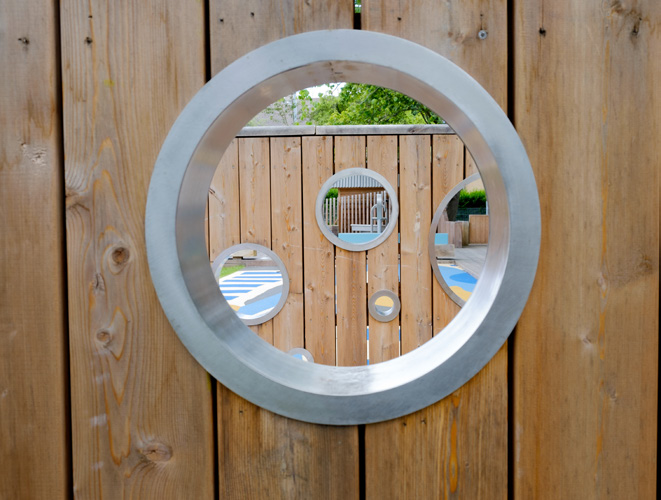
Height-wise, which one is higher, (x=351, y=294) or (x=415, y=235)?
(x=415, y=235)

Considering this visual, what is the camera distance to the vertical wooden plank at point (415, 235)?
3635mm

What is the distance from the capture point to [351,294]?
12.2 ft

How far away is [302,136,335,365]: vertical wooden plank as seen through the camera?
11.9 feet

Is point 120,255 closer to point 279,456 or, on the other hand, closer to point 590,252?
point 279,456

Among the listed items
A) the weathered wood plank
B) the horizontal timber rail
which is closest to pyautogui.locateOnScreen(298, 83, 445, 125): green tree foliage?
the horizontal timber rail

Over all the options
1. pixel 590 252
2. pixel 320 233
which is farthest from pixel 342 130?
pixel 590 252

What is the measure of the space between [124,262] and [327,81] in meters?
0.58

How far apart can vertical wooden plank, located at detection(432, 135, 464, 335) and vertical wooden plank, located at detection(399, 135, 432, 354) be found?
5 centimetres

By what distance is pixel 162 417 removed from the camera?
2.88 ft

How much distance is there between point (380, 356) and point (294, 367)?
2985mm

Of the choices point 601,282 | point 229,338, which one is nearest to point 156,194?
point 229,338

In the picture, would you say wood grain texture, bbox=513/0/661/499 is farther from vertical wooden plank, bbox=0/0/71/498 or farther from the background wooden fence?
vertical wooden plank, bbox=0/0/71/498

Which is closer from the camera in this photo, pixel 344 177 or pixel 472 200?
pixel 344 177

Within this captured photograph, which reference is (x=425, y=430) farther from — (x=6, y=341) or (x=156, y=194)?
(x=6, y=341)
